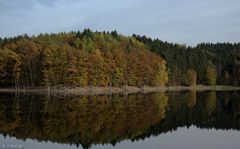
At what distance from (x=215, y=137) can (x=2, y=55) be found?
7914 cm

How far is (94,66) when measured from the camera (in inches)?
3824

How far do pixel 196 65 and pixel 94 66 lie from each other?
6019cm

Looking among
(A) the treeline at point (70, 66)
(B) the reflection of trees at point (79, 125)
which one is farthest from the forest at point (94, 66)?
(B) the reflection of trees at point (79, 125)

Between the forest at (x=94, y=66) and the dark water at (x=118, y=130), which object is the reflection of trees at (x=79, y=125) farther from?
the forest at (x=94, y=66)

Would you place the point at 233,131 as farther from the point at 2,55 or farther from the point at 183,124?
the point at 2,55

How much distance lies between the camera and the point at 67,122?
3675cm

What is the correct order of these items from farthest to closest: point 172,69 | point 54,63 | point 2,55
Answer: point 172,69 < point 2,55 < point 54,63

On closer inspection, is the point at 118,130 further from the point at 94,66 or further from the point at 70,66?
the point at 94,66

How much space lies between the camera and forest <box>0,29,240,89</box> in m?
93.0

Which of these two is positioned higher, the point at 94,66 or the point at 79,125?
the point at 94,66

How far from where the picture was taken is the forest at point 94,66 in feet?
305

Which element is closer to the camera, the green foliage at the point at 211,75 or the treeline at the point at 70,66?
the treeline at the point at 70,66

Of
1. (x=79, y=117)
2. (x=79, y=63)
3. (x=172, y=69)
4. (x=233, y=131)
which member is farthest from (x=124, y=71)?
(x=233, y=131)

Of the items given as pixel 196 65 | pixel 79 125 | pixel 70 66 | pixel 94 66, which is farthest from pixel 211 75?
pixel 79 125
